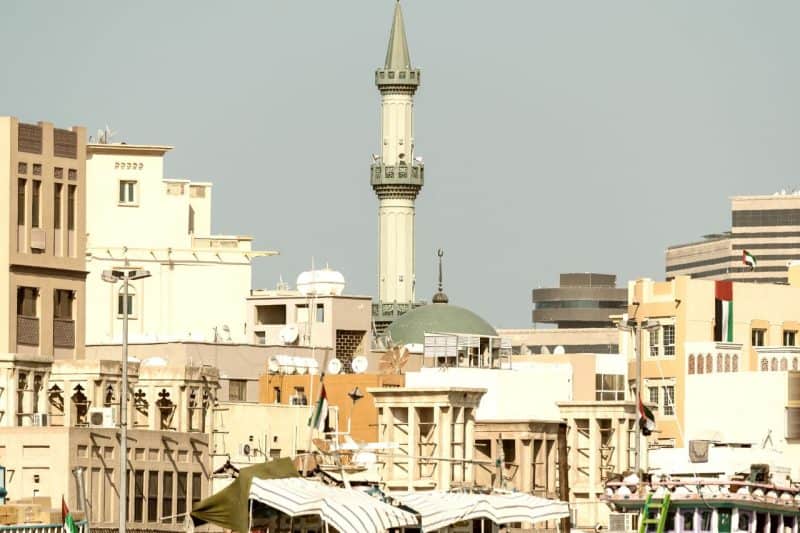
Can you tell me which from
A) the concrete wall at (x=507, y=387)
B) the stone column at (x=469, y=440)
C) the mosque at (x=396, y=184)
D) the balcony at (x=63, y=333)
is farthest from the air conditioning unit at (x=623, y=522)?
the mosque at (x=396, y=184)

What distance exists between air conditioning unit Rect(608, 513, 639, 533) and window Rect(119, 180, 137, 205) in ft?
171

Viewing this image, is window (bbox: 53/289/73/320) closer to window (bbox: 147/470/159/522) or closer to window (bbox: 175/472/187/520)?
window (bbox: 175/472/187/520)

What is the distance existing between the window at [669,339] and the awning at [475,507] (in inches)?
1950

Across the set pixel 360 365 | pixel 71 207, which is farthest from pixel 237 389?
pixel 71 207

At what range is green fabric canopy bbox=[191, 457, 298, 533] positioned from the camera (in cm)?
6091

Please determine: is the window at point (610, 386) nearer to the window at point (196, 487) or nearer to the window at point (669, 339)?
the window at point (669, 339)

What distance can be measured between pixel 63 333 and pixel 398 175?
7955cm

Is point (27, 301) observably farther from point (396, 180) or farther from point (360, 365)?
point (396, 180)

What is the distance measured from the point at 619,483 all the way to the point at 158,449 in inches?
744

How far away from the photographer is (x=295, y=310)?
422ft

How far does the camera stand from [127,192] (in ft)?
421

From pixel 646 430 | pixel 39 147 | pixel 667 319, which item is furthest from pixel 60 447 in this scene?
pixel 667 319

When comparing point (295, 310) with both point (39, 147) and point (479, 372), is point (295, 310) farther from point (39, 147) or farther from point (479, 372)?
point (39, 147)

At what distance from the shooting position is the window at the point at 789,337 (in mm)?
124938
